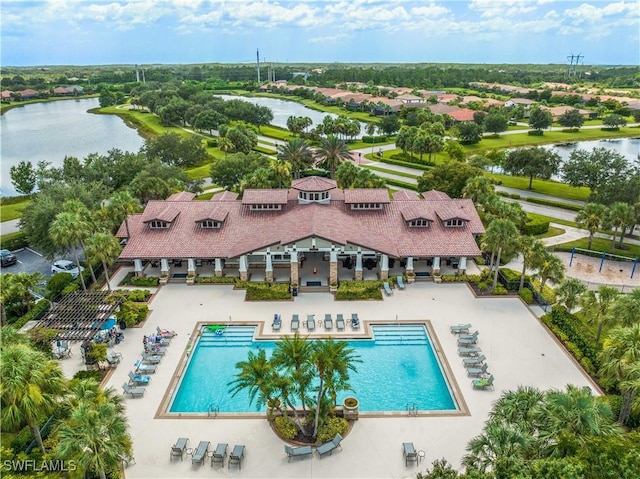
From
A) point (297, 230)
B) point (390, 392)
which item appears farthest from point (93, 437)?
point (297, 230)

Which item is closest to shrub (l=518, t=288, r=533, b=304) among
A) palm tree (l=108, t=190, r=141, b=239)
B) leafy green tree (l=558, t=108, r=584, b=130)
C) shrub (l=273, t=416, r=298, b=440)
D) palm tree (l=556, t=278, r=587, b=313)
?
palm tree (l=556, t=278, r=587, b=313)

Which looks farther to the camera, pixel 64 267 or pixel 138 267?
pixel 64 267

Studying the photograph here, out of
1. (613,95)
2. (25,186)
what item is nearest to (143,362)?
(25,186)

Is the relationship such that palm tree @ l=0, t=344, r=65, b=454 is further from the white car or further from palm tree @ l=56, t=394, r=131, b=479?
the white car

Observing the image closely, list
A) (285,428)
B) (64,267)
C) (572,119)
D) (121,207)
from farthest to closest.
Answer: (572,119) → (64,267) → (121,207) → (285,428)

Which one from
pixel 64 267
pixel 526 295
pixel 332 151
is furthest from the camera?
pixel 332 151

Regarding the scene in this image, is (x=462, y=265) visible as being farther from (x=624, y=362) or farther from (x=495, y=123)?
(x=495, y=123)

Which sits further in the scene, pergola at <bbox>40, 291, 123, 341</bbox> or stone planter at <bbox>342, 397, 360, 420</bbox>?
pergola at <bbox>40, 291, 123, 341</bbox>
